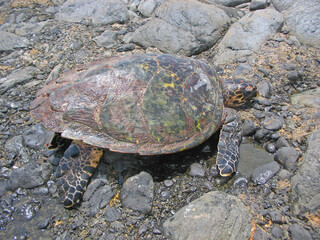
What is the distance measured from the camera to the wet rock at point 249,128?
431 cm

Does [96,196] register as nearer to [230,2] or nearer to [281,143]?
[281,143]

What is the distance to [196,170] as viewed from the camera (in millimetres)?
3908

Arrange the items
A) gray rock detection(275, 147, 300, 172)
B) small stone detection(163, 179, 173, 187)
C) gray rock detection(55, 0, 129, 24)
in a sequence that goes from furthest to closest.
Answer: gray rock detection(55, 0, 129, 24)
small stone detection(163, 179, 173, 187)
gray rock detection(275, 147, 300, 172)

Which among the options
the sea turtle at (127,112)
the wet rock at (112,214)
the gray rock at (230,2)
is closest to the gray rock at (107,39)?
the sea turtle at (127,112)

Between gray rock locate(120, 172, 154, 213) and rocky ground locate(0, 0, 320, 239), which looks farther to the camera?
gray rock locate(120, 172, 154, 213)

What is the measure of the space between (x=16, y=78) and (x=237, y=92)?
4.22m

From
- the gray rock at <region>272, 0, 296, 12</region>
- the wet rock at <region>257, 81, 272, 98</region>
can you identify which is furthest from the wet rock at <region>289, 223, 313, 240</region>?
the gray rock at <region>272, 0, 296, 12</region>

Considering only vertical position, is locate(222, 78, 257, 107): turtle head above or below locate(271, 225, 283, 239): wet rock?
above

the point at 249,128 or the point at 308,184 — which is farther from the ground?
the point at 308,184

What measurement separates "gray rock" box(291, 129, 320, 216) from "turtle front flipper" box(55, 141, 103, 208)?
260cm

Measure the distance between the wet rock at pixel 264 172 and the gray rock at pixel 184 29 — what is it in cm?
301

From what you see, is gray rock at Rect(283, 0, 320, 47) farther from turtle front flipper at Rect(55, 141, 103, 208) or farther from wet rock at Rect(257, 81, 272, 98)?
turtle front flipper at Rect(55, 141, 103, 208)

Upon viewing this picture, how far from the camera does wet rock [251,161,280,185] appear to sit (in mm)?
3680

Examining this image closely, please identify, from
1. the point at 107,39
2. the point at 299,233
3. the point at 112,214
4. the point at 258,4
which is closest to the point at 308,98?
the point at 299,233
